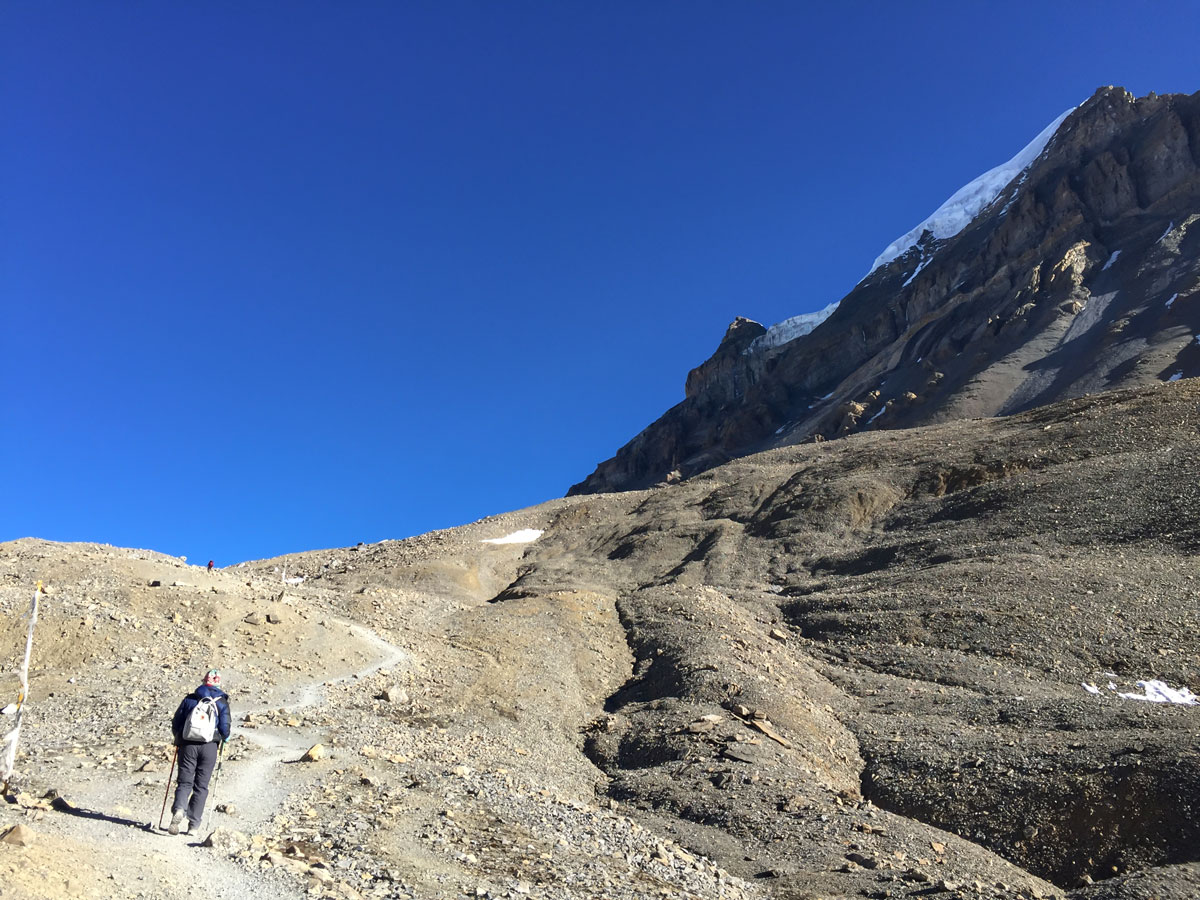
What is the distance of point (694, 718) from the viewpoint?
19.6m

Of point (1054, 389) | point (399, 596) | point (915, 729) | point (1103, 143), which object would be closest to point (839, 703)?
point (915, 729)

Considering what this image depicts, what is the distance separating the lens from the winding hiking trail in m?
7.19

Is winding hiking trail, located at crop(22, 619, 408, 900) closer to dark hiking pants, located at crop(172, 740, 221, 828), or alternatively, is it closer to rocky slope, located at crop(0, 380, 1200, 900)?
rocky slope, located at crop(0, 380, 1200, 900)

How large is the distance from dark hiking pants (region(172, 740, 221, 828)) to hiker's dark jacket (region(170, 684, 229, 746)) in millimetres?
118

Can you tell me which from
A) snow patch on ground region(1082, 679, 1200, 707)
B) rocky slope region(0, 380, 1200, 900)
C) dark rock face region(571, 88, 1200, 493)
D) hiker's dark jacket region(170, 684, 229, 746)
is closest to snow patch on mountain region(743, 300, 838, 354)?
dark rock face region(571, 88, 1200, 493)

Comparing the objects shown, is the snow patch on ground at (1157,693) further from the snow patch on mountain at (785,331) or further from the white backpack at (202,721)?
the snow patch on mountain at (785,331)

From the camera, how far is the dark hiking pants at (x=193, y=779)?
9.03 m

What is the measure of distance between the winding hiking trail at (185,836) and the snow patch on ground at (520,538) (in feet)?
145

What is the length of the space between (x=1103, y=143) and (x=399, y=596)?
126m

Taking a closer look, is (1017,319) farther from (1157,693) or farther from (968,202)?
(968,202)

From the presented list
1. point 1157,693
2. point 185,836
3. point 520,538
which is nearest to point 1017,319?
point 520,538

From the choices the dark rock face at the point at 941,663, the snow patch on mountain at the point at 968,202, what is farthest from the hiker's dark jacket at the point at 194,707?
the snow patch on mountain at the point at 968,202

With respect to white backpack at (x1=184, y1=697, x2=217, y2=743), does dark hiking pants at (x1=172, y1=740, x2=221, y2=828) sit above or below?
below

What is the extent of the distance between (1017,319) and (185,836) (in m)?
99.6
